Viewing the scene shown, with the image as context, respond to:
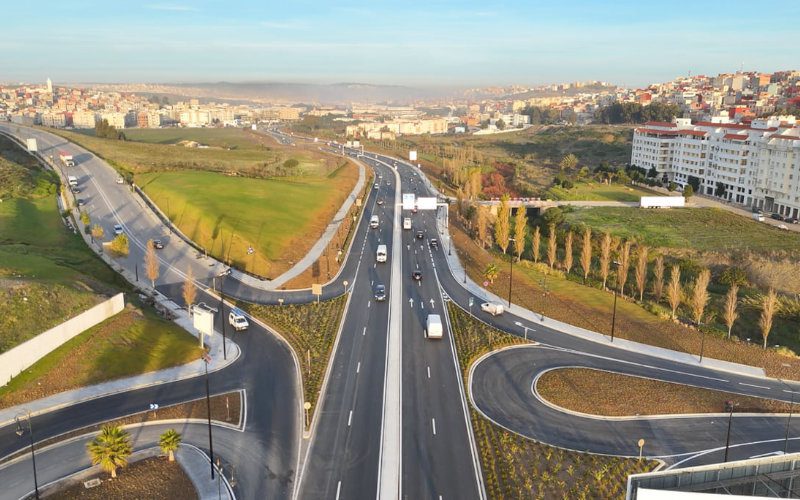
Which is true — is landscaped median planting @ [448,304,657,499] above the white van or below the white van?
below

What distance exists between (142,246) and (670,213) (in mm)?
65759

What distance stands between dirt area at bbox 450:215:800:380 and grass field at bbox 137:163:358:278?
61.2ft

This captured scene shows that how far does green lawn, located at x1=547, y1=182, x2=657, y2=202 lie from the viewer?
9475 centimetres

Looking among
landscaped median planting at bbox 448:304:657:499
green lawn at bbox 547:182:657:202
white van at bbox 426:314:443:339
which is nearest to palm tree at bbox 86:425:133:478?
landscaped median planting at bbox 448:304:657:499

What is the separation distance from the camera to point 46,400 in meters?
29.0

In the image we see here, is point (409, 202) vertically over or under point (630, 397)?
over

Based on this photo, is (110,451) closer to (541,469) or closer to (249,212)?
(541,469)

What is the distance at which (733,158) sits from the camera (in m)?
89.1

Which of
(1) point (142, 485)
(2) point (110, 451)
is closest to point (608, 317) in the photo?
(1) point (142, 485)

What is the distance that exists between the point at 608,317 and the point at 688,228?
124 ft

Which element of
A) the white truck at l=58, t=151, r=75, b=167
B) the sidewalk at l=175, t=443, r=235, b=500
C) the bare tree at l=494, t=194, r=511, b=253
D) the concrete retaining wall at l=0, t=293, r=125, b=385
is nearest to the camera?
the sidewalk at l=175, t=443, r=235, b=500

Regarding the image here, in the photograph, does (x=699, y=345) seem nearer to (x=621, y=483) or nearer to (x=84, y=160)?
(x=621, y=483)

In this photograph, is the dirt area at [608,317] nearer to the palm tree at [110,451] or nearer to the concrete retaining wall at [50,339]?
the concrete retaining wall at [50,339]

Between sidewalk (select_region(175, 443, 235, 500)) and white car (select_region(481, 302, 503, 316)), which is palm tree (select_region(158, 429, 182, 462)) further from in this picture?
white car (select_region(481, 302, 503, 316))
